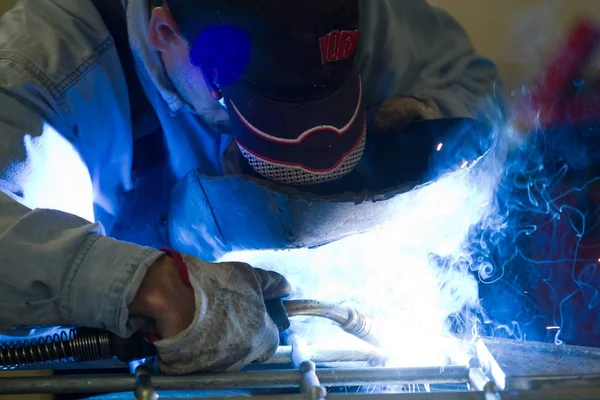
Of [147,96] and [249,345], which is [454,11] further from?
[249,345]

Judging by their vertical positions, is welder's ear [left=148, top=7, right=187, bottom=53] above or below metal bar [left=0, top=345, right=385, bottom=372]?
above

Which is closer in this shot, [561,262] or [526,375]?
[526,375]

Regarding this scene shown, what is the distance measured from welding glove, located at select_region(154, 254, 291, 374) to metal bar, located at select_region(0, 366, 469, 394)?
2 centimetres

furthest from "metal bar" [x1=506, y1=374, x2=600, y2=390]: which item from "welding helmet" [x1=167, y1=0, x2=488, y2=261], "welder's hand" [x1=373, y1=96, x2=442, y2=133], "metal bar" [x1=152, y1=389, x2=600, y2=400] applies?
"welder's hand" [x1=373, y1=96, x2=442, y2=133]

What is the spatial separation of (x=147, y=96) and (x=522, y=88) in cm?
91

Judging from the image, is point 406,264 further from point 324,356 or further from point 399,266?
point 324,356

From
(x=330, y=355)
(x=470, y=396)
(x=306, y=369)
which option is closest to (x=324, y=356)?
(x=330, y=355)

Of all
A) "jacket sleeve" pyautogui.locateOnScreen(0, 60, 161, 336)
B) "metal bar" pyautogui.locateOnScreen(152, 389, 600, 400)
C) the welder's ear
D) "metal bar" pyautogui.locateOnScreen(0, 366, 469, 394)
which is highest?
the welder's ear

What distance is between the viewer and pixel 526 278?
1437mm

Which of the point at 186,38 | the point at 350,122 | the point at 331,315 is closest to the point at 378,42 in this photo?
the point at 350,122

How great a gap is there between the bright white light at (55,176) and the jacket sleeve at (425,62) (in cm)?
58

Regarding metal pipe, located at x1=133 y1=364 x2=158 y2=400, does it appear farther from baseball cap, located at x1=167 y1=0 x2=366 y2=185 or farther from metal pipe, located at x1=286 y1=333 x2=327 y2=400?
baseball cap, located at x1=167 y1=0 x2=366 y2=185

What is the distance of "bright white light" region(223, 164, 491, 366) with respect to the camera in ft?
4.09

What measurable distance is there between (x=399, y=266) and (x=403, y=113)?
0.37m
